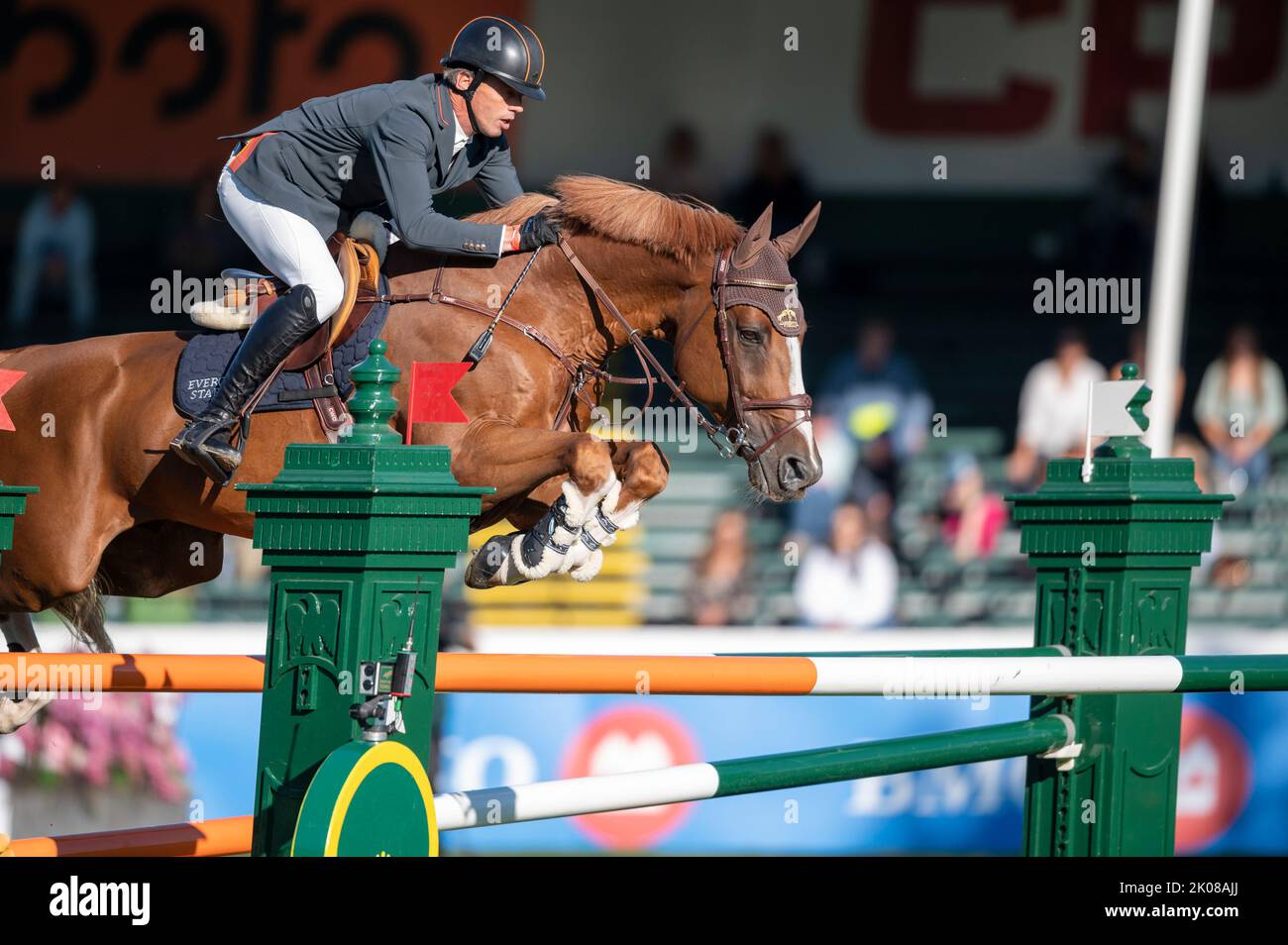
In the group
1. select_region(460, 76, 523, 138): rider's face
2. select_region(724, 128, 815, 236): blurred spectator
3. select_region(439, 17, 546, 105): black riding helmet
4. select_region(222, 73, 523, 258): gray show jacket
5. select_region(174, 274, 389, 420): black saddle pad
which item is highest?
select_region(724, 128, 815, 236): blurred spectator

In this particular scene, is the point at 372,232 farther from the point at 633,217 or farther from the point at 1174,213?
the point at 1174,213

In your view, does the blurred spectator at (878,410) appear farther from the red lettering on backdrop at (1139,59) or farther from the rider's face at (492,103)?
the rider's face at (492,103)

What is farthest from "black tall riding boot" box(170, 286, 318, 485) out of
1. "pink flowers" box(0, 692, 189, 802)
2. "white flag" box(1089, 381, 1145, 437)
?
"pink flowers" box(0, 692, 189, 802)

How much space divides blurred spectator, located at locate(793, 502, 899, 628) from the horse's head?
474 cm

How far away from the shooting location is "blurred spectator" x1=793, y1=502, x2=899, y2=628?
29.3ft

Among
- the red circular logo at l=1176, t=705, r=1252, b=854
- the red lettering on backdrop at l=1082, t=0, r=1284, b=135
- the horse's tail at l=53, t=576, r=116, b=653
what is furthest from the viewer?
the red lettering on backdrop at l=1082, t=0, r=1284, b=135

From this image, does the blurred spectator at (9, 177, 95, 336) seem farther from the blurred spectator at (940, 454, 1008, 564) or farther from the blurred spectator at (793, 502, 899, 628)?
the blurred spectator at (940, 454, 1008, 564)

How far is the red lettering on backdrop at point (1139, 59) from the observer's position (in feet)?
43.3

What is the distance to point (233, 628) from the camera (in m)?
8.42

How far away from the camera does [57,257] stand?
1191cm

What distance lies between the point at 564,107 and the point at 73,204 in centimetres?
381

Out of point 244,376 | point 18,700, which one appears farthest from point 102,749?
point 244,376

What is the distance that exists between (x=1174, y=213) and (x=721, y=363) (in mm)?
3611

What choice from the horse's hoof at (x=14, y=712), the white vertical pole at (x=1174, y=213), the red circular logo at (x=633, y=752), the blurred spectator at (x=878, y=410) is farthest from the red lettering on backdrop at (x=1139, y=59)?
the horse's hoof at (x=14, y=712)
